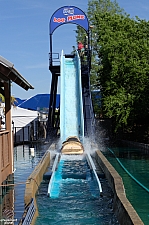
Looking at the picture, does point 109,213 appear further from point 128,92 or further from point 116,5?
point 116,5

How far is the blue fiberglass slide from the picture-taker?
74.6 feet

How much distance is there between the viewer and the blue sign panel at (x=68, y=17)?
2811 centimetres

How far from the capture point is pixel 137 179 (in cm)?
1302

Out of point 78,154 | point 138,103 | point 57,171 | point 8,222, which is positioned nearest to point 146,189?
point 57,171

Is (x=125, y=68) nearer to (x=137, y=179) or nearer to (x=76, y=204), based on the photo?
(x=137, y=179)

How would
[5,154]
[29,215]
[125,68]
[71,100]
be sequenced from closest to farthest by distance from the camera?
[29,215]
[5,154]
[71,100]
[125,68]

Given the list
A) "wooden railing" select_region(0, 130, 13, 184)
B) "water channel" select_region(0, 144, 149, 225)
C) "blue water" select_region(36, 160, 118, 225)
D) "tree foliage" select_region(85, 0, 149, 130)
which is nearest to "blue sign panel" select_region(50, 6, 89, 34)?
"tree foliage" select_region(85, 0, 149, 130)

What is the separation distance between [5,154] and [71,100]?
1443cm

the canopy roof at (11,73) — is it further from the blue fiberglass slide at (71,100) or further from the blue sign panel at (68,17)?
the blue sign panel at (68,17)

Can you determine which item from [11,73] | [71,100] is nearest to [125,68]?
[71,100]

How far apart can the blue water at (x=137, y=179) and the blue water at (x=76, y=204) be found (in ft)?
2.14

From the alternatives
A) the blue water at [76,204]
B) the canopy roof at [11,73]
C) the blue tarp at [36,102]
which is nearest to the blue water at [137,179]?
the blue water at [76,204]

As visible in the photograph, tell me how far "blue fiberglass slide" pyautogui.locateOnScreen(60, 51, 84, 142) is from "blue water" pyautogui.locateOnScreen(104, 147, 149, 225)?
2545mm

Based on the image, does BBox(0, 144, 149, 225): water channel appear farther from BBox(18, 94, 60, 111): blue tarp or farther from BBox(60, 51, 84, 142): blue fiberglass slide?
BBox(18, 94, 60, 111): blue tarp
